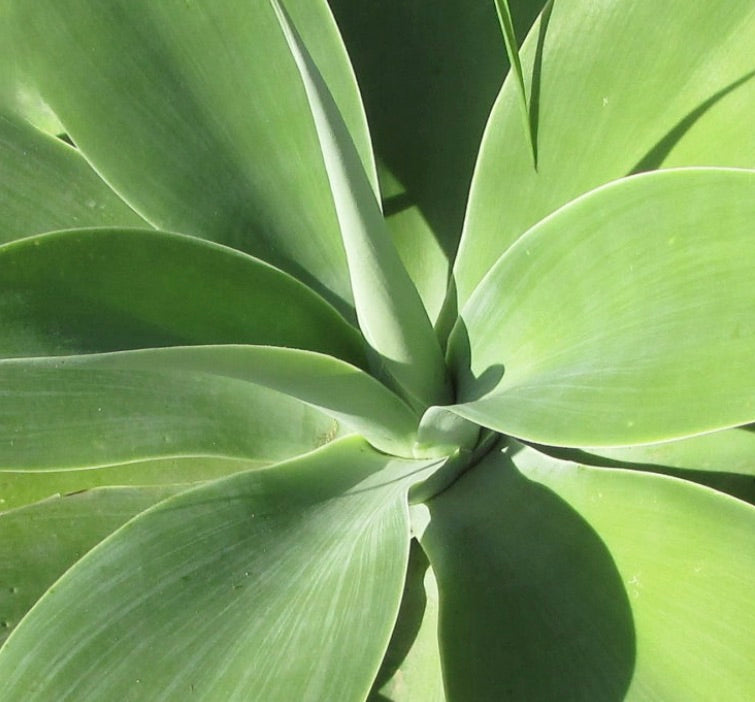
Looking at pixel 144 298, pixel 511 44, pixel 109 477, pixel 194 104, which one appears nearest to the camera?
pixel 511 44

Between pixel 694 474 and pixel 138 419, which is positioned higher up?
pixel 138 419

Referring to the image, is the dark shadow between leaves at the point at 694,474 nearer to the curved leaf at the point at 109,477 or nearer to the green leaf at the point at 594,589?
the green leaf at the point at 594,589

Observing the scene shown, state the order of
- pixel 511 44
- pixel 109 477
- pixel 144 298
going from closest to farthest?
pixel 511 44 < pixel 144 298 < pixel 109 477

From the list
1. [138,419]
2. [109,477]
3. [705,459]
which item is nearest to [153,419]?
[138,419]

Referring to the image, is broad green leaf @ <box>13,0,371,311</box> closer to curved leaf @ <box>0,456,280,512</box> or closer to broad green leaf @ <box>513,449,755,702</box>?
curved leaf @ <box>0,456,280,512</box>

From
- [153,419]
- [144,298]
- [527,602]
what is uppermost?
[144,298]

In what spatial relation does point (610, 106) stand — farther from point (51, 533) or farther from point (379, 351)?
point (51, 533)

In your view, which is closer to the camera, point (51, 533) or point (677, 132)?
point (677, 132)
